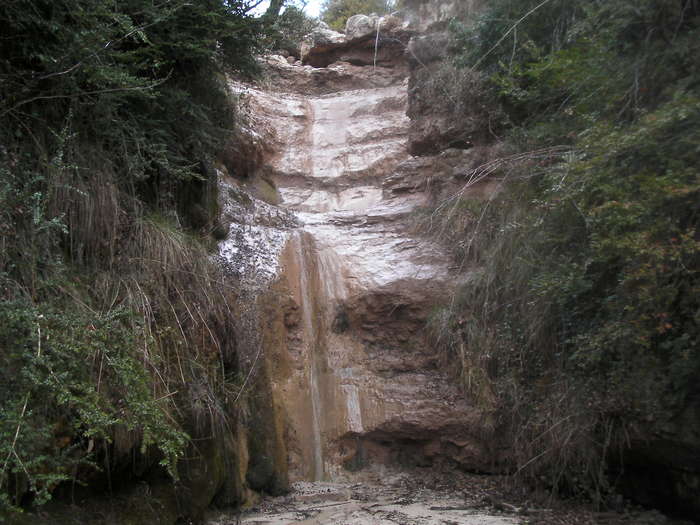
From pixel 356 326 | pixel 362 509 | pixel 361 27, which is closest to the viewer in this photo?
pixel 362 509

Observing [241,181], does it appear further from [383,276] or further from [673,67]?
[673,67]

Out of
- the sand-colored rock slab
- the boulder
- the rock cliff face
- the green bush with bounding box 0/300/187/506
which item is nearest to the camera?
the green bush with bounding box 0/300/187/506

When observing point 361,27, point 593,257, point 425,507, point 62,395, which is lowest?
point 425,507

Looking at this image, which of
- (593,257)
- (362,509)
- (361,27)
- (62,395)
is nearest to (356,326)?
(362,509)

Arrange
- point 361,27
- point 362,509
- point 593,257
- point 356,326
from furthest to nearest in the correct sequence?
point 361,27 < point 356,326 < point 362,509 < point 593,257

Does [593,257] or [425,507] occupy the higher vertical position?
[593,257]

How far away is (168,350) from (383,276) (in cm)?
405

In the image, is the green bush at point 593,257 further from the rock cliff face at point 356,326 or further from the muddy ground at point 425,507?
the rock cliff face at point 356,326

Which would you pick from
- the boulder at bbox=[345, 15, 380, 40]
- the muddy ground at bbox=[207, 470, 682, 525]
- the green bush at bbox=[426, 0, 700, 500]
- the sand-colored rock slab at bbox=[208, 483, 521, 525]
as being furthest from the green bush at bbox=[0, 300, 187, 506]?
the boulder at bbox=[345, 15, 380, 40]

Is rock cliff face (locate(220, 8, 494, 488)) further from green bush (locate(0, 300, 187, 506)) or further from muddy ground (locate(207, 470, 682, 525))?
green bush (locate(0, 300, 187, 506))

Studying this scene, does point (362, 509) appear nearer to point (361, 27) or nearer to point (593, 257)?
point (593, 257)

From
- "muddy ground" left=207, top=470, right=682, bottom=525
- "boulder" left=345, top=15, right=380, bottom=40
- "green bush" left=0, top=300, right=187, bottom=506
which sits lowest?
"muddy ground" left=207, top=470, right=682, bottom=525

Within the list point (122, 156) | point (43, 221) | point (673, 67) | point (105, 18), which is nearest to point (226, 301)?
point (122, 156)

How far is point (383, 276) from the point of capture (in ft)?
29.2
